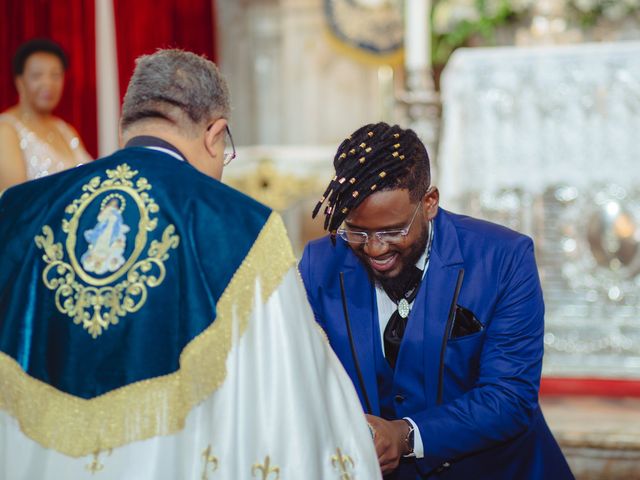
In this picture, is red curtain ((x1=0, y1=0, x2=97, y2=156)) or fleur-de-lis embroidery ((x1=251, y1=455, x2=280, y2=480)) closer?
fleur-de-lis embroidery ((x1=251, y1=455, x2=280, y2=480))

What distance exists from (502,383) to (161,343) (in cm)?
94

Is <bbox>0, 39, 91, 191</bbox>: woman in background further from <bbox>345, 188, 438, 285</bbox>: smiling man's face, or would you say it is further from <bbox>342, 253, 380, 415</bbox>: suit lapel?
<bbox>345, 188, 438, 285</bbox>: smiling man's face

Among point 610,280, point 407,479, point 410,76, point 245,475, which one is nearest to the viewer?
point 245,475

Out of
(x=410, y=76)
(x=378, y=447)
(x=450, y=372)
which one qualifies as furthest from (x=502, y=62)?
(x=378, y=447)

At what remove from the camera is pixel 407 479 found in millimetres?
2506

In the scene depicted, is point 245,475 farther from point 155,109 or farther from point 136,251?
point 155,109

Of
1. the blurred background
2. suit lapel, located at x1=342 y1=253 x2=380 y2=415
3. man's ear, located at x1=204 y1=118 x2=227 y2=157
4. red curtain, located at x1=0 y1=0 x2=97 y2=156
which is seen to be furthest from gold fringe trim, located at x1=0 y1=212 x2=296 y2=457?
red curtain, located at x1=0 y1=0 x2=97 y2=156

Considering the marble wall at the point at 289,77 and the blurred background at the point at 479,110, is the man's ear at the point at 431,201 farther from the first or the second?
the marble wall at the point at 289,77

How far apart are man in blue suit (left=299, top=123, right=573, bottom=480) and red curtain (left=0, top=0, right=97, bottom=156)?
203 inches

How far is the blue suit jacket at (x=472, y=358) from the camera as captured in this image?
92.4 inches

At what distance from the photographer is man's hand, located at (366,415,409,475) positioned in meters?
2.22

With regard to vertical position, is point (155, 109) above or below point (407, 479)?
above

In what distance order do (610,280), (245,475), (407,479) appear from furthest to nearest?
(610,280) → (407,479) → (245,475)

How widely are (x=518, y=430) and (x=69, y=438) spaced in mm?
1180
